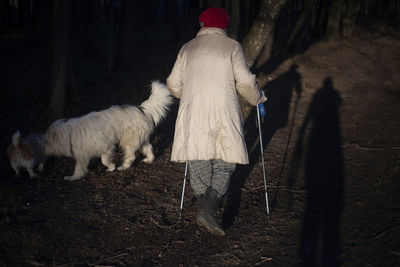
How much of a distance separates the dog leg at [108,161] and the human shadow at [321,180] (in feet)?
9.75

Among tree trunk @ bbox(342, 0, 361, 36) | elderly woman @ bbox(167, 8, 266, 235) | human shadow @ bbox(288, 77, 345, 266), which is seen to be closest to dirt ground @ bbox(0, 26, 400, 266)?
human shadow @ bbox(288, 77, 345, 266)

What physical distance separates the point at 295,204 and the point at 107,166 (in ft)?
10.4

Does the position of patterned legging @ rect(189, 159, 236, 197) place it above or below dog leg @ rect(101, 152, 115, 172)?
above

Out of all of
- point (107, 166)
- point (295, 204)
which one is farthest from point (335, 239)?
point (107, 166)

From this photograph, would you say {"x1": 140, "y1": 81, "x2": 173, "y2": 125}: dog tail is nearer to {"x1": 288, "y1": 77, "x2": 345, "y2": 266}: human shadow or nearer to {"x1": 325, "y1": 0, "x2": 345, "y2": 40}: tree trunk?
{"x1": 288, "y1": 77, "x2": 345, "y2": 266}: human shadow

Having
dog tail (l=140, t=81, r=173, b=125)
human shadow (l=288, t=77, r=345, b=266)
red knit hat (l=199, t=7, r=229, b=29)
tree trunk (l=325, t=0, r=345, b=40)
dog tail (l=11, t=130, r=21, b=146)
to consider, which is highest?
tree trunk (l=325, t=0, r=345, b=40)

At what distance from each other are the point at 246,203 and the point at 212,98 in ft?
6.04

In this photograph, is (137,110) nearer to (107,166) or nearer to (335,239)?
(107,166)

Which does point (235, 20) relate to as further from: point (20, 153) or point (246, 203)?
point (20, 153)

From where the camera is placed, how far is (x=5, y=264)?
3.52 m

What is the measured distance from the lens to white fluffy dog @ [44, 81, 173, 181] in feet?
18.3

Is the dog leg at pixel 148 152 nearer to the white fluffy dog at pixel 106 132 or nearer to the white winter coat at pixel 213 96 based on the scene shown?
the white fluffy dog at pixel 106 132

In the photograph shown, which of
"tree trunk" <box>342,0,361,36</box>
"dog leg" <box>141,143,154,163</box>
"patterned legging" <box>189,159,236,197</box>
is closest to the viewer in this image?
"patterned legging" <box>189,159,236,197</box>

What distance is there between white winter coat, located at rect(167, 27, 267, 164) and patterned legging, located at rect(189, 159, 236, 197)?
24cm
